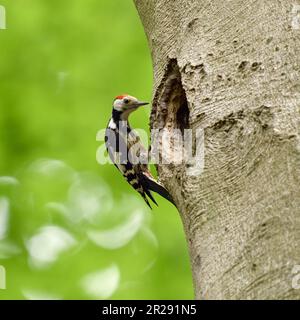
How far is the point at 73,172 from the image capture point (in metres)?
4.92

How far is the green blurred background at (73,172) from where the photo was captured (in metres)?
4.83

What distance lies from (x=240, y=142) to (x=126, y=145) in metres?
2.54

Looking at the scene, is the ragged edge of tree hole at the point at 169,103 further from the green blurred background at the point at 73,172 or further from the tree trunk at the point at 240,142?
the green blurred background at the point at 73,172

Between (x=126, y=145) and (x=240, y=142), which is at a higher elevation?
(x=126, y=145)

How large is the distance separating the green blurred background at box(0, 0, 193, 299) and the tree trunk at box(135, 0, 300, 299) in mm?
2314

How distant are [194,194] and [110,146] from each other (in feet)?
8.20

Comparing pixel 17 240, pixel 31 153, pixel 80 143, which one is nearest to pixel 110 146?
pixel 80 143

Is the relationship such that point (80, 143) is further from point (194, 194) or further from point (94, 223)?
point (194, 194)

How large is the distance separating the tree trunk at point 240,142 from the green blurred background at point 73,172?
7.59ft

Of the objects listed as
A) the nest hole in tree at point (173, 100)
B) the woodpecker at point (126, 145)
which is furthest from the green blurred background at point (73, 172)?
the nest hole in tree at point (173, 100)

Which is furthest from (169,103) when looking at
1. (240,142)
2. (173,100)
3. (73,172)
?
(73,172)

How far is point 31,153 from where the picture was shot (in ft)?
16.4

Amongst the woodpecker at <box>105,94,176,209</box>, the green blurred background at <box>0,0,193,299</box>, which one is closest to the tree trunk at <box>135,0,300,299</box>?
the woodpecker at <box>105,94,176,209</box>

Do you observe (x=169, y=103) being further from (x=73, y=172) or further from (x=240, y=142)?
(x=73, y=172)
